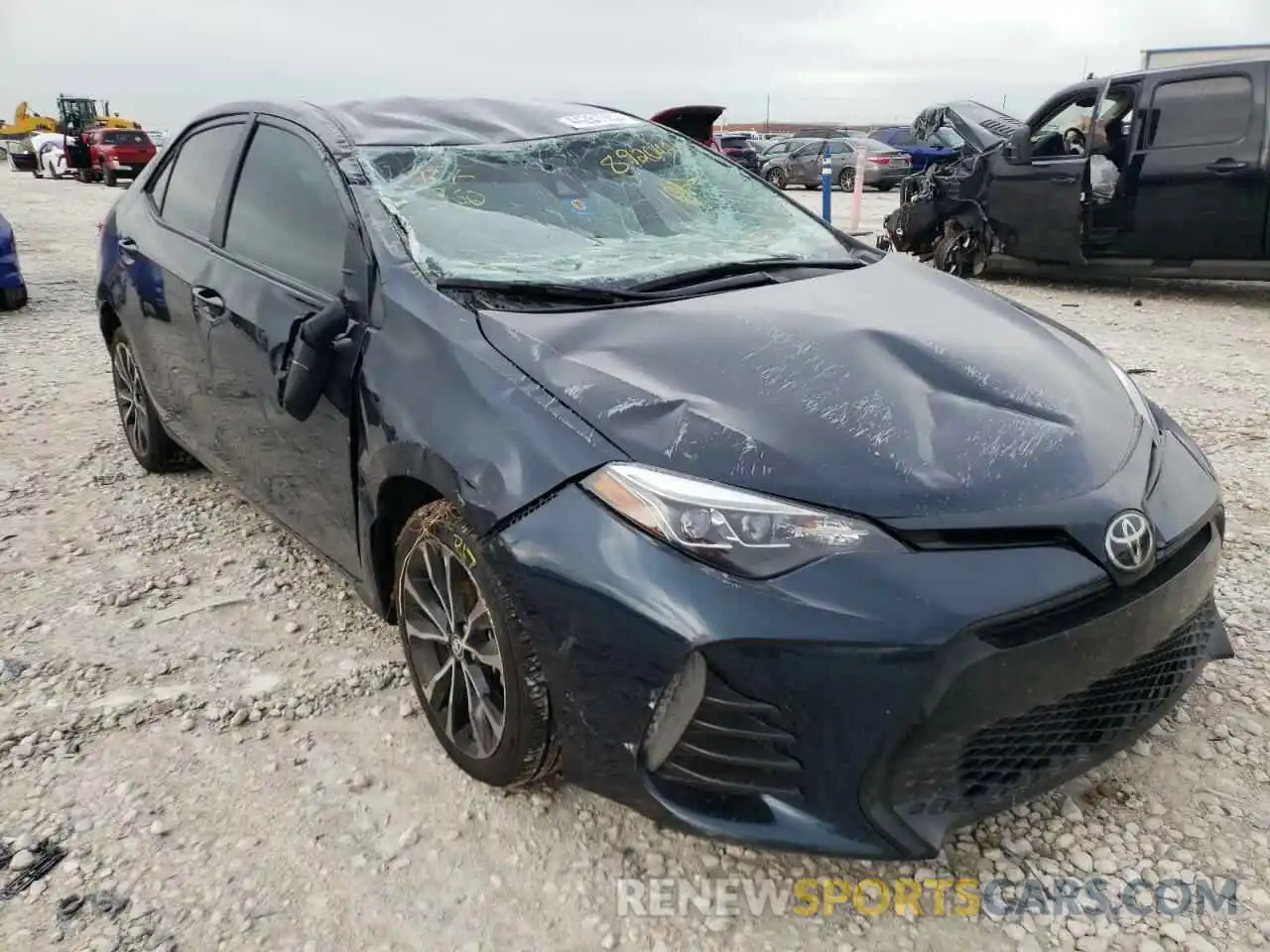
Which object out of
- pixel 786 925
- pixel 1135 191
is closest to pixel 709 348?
pixel 786 925

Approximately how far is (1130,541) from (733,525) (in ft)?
2.43

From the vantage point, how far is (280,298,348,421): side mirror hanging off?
2.36 metres

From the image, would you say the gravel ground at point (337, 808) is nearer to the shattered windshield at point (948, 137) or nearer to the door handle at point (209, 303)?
the door handle at point (209, 303)

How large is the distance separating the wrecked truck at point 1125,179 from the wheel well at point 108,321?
699 cm

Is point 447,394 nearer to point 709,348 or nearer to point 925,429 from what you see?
point 709,348

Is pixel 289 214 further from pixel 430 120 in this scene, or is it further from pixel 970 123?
pixel 970 123

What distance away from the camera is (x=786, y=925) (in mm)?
1878

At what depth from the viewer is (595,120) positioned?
323cm

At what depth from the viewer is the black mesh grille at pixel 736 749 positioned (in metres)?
1.68

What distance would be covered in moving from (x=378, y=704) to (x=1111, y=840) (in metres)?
1.78

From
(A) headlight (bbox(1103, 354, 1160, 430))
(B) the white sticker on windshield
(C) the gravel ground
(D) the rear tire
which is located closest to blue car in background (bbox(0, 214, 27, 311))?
(D) the rear tire

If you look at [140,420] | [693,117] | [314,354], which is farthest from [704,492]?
[693,117]

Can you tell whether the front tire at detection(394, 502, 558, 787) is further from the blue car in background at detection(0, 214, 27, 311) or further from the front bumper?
the blue car in background at detection(0, 214, 27, 311)

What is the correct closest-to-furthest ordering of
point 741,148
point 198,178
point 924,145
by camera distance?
point 198,178 < point 924,145 < point 741,148
